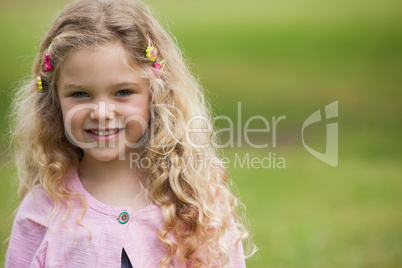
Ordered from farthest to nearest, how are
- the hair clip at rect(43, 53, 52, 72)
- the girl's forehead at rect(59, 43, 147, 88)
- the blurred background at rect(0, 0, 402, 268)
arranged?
the blurred background at rect(0, 0, 402, 268), the hair clip at rect(43, 53, 52, 72), the girl's forehead at rect(59, 43, 147, 88)

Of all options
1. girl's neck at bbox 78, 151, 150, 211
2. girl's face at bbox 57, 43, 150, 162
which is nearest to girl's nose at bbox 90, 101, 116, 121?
girl's face at bbox 57, 43, 150, 162

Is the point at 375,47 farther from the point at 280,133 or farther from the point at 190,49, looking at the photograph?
the point at 280,133

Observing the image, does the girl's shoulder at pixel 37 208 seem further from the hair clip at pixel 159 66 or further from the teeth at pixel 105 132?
the hair clip at pixel 159 66

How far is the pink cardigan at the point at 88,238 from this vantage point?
225 centimetres

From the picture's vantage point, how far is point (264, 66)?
956 centimetres

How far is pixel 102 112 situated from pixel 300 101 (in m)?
6.27

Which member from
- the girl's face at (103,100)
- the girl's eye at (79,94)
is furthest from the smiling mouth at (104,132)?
the girl's eye at (79,94)

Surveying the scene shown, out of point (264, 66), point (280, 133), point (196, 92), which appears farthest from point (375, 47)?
point (196, 92)

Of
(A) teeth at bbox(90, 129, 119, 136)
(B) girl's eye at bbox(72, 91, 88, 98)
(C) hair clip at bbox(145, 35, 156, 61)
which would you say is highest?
(C) hair clip at bbox(145, 35, 156, 61)

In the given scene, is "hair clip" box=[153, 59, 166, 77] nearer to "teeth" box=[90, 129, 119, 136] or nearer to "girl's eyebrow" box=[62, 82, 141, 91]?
"girl's eyebrow" box=[62, 82, 141, 91]

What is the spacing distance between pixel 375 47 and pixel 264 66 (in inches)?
73.0

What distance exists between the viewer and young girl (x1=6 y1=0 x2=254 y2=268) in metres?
2.24

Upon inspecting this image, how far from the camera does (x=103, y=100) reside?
2.21m

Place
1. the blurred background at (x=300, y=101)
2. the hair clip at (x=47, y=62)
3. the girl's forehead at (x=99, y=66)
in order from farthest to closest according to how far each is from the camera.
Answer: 1. the blurred background at (x=300, y=101)
2. the hair clip at (x=47, y=62)
3. the girl's forehead at (x=99, y=66)
